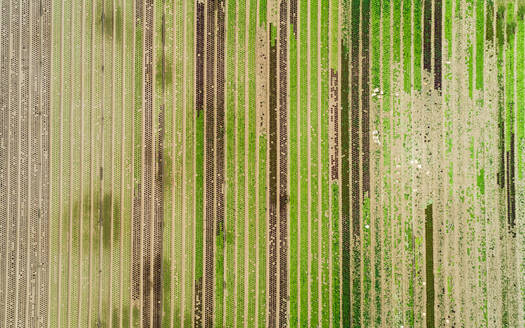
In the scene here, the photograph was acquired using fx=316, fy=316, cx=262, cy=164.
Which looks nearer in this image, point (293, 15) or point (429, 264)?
point (429, 264)

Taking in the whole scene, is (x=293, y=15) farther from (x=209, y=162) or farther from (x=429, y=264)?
(x=429, y=264)

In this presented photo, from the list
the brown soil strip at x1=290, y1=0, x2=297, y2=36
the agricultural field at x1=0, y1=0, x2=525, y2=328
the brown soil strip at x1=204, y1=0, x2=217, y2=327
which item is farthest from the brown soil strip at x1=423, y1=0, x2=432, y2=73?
the brown soil strip at x1=204, y1=0, x2=217, y2=327

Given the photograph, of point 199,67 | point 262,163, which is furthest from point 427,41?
point 199,67

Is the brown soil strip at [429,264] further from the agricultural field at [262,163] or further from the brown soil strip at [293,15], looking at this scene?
the brown soil strip at [293,15]

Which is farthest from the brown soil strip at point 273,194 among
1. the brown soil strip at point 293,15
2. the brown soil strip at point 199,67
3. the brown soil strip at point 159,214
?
the brown soil strip at point 159,214

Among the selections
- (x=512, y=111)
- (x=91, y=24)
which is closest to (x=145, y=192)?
(x=91, y=24)

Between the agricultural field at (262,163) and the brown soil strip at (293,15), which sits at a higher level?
the brown soil strip at (293,15)
